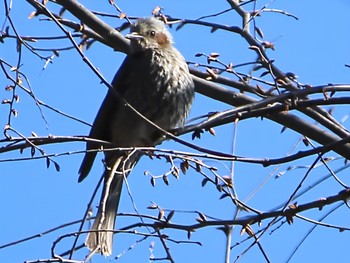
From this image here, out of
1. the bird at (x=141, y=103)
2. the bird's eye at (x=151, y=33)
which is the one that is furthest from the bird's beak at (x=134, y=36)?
the bird's eye at (x=151, y=33)

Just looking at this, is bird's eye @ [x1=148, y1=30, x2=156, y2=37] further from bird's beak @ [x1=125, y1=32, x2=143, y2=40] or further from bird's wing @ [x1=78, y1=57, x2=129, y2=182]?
bird's wing @ [x1=78, y1=57, x2=129, y2=182]

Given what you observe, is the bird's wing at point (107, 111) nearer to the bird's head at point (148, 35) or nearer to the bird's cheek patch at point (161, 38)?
the bird's head at point (148, 35)

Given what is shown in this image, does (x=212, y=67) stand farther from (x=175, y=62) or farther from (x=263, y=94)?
(x=175, y=62)

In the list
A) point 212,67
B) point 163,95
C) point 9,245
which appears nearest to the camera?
point 9,245

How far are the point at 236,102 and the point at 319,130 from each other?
489 millimetres

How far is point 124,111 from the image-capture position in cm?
534

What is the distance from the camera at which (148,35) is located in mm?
5719

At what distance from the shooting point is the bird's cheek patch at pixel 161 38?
574cm

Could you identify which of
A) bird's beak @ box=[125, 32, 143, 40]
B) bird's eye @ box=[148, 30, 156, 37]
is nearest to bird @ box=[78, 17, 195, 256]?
bird's beak @ box=[125, 32, 143, 40]

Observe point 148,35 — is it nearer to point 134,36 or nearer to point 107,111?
point 134,36

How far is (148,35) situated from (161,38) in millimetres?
100

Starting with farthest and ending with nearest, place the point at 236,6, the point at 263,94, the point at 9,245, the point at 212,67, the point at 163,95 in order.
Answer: the point at 163,95
the point at 236,6
the point at 212,67
the point at 263,94
the point at 9,245

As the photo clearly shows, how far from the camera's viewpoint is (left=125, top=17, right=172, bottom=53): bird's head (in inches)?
220

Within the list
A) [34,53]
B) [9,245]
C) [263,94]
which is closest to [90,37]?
[34,53]
